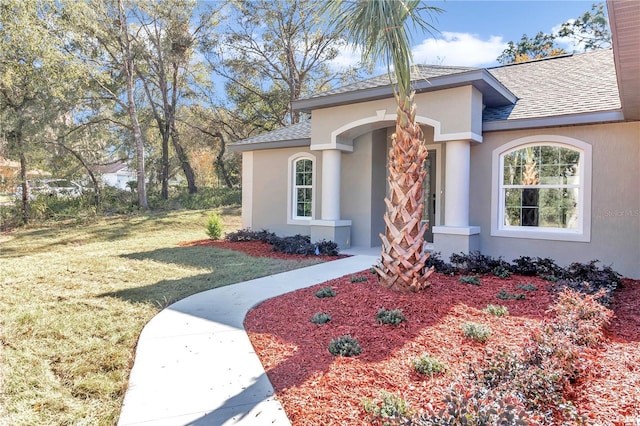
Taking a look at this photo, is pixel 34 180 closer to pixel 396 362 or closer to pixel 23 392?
pixel 23 392

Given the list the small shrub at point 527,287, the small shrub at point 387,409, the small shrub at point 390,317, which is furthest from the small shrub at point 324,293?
the small shrub at point 527,287

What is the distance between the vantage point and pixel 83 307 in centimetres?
545

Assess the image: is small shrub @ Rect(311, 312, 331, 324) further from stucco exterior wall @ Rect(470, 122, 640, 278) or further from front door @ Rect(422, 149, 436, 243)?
front door @ Rect(422, 149, 436, 243)

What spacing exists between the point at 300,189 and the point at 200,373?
9.19 m

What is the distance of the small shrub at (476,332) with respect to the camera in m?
4.07

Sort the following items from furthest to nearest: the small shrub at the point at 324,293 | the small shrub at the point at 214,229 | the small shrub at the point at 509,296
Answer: the small shrub at the point at 214,229 → the small shrub at the point at 324,293 → the small shrub at the point at 509,296

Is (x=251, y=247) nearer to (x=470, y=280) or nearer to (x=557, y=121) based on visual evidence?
(x=470, y=280)

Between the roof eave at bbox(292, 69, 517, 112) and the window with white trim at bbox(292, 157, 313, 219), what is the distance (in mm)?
1949

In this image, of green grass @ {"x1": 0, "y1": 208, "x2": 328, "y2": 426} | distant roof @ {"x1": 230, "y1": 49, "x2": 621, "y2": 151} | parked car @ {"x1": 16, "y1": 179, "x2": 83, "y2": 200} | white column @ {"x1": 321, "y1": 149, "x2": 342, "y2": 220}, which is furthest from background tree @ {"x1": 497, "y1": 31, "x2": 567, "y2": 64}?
parked car @ {"x1": 16, "y1": 179, "x2": 83, "y2": 200}

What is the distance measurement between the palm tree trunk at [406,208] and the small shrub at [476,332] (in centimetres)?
131

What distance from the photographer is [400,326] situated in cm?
450

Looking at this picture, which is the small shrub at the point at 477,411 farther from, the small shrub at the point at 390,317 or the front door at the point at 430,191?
the front door at the point at 430,191

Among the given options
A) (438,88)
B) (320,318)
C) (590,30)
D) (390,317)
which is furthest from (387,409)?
(590,30)

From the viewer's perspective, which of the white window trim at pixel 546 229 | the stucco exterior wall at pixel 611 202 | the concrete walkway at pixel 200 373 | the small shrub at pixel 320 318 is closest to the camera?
the concrete walkway at pixel 200 373
